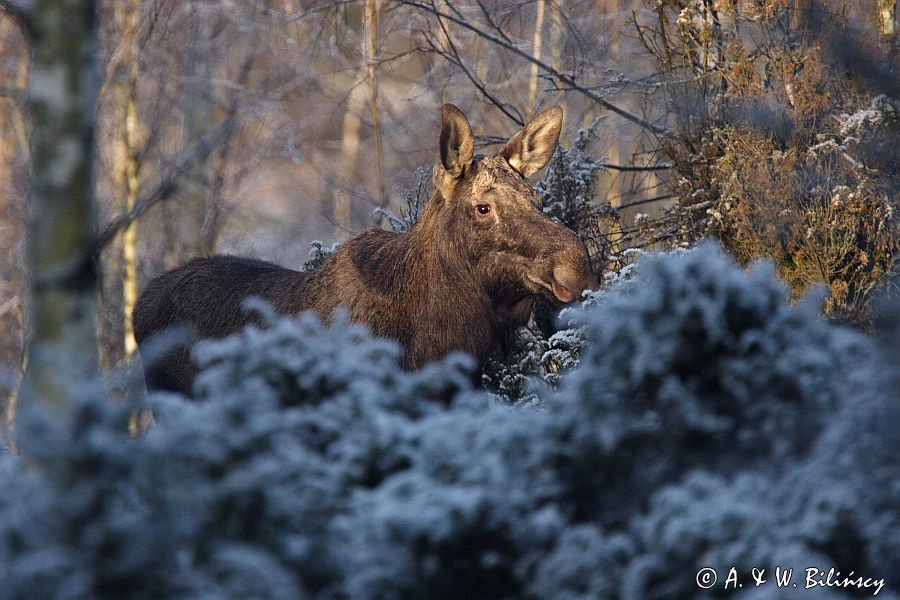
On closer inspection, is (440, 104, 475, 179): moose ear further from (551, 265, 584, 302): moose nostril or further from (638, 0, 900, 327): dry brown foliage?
(638, 0, 900, 327): dry brown foliage

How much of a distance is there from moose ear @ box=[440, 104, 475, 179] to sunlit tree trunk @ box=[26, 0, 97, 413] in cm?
309

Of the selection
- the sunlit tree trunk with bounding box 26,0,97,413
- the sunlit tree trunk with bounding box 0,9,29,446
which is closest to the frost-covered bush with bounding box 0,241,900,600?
the sunlit tree trunk with bounding box 26,0,97,413

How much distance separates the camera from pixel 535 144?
6.87 meters

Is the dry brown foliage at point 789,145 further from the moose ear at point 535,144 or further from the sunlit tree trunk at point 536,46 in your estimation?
the sunlit tree trunk at point 536,46

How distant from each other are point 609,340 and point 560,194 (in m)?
5.28

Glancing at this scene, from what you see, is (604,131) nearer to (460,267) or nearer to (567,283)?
(460,267)

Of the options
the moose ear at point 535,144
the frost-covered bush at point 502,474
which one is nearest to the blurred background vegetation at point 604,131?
the frost-covered bush at point 502,474

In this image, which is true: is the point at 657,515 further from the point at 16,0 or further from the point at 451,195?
the point at 451,195

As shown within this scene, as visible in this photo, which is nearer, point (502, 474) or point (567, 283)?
point (502, 474)

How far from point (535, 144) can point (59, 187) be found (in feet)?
13.3

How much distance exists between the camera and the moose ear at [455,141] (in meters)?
6.25

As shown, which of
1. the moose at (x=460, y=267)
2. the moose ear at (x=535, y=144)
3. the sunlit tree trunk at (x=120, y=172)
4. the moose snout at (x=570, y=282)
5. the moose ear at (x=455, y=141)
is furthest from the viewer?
the sunlit tree trunk at (x=120, y=172)

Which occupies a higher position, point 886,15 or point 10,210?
point 10,210

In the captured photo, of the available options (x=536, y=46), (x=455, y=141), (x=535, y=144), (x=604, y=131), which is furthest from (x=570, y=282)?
(x=604, y=131)
